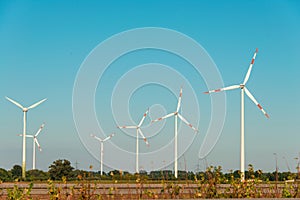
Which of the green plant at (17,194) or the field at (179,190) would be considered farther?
the field at (179,190)

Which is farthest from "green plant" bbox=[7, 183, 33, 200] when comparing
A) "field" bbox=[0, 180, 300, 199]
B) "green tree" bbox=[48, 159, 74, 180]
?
"green tree" bbox=[48, 159, 74, 180]

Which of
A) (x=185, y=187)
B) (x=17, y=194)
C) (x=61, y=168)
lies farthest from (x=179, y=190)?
(x=61, y=168)

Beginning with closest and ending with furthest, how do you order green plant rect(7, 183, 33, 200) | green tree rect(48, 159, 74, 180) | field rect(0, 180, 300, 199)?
green plant rect(7, 183, 33, 200) < field rect(0, 180, 300, 199) < green tree rect(48, 159, 74, 180)

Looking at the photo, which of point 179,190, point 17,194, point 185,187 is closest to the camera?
point 17,194

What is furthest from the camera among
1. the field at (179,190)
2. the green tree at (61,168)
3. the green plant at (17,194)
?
the green tree at (61,168)

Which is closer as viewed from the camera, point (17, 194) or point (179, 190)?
point (17, 194)

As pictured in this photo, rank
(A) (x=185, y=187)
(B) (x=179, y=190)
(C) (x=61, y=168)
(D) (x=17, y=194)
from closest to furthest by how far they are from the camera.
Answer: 1. (D) (x=17, y=194)
2. (B) (x=179, y=190)
3. (A) (x=185, y=187)
4. (C) (x=61, y=168)

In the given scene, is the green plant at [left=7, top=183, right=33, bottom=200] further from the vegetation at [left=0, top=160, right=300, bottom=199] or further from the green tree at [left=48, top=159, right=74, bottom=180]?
the green tree at [left=48, top=159, right=74, bottom=180]

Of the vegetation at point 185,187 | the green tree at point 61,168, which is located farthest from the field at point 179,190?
the green tree at point 61,168

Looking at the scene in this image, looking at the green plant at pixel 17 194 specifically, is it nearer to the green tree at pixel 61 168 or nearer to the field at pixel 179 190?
the field at pixel 179 190

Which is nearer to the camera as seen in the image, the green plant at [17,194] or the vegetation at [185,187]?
the green plant at [17,194]

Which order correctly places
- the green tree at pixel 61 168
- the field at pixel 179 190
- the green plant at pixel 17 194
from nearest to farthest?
1. the green plant at pixel 17 194
2. the field at pixel 179 190
3. the green tree at pixel 61 168

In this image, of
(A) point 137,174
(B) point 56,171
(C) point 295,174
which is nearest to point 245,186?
(C) point 295,174

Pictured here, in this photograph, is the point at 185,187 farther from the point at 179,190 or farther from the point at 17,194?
the point at 17,194
